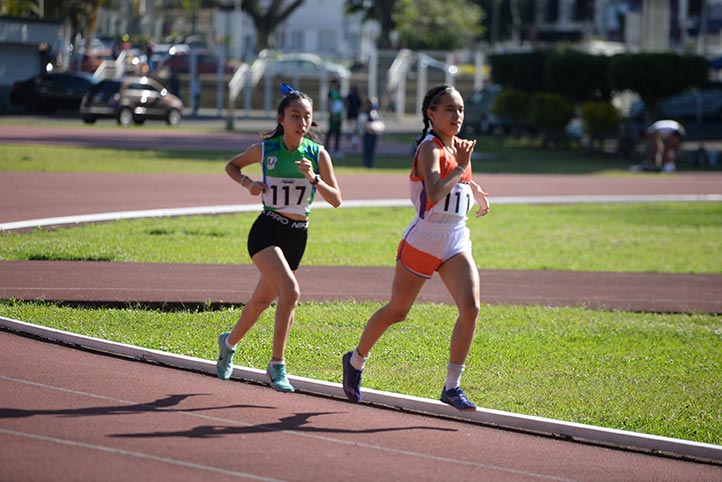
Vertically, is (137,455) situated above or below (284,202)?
below

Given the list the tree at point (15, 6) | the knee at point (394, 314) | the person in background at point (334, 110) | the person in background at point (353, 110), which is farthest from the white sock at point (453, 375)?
the tree at point (15, 6)

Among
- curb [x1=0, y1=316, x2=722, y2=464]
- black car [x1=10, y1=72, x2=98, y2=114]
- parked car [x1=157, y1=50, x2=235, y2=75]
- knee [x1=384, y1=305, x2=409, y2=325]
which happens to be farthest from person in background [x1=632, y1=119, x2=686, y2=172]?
parked car [x1=157, y1=50, x2=235, y2=75]

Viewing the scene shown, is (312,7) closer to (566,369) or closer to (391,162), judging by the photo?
(391,162)

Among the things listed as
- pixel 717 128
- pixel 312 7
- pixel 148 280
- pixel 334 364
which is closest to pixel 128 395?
pixel 334 364

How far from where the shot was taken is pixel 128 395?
7.62 meters

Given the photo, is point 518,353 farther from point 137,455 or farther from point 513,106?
point 513,106

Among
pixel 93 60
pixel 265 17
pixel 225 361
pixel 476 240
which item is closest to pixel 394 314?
pixel 225 361

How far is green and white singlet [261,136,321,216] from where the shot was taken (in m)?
7.88

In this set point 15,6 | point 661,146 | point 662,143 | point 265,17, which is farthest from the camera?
point 265,17

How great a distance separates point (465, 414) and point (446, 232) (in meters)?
1.21

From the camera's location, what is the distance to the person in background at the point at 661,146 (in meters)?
33.2

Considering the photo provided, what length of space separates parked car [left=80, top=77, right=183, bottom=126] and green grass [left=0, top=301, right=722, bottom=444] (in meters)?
35.8

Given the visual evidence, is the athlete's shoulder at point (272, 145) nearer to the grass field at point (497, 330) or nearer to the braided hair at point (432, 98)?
the braided hair at point (432, 98)

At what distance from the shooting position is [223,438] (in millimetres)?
6789
